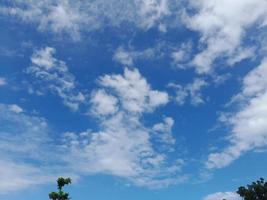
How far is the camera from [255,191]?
223 feet

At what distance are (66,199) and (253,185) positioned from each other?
139 ft

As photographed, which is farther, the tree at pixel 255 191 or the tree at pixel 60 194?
the tree at pixel 255 191

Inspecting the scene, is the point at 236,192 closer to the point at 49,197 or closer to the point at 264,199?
the point at 264,199

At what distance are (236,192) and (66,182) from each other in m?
41.0

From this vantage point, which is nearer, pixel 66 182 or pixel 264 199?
pixel 66 182

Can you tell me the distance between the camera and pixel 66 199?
3872cm

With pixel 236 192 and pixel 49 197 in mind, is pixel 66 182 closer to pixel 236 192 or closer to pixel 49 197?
pixel 49 197

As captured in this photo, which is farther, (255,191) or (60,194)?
(255,191)

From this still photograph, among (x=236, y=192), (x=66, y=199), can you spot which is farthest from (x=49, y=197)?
(x=236, y=192)

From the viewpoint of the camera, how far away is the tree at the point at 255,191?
2653 inches

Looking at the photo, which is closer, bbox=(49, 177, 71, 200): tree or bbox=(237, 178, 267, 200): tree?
bbox=(49, 177, 71, 200): tree

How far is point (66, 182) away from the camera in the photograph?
132 ft

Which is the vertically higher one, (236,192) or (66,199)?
(236,192)

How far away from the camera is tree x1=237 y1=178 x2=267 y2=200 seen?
6738 centimetres
